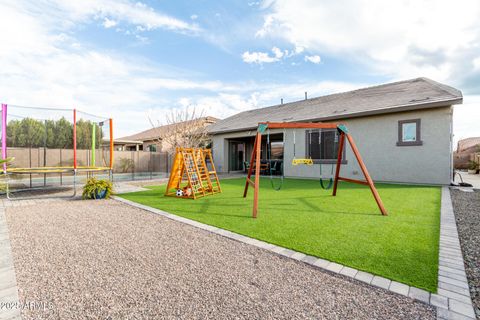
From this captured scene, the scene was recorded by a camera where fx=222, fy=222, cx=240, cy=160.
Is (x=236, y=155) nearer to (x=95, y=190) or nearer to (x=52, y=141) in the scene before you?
(x=52, y=141)

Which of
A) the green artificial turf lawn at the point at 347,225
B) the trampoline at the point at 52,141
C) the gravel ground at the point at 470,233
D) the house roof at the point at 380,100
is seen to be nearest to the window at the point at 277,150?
the house roof at the point at 380,100

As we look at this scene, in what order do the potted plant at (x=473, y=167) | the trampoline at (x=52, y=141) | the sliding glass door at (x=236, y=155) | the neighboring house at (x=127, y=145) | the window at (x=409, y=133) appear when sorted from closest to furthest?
the trampoline at (x=52, y=141) < the window at (x=409, y=133) < the potted plant at (x=473, y=167) < the sliding glass door at (x=236, y=155) < the neighboring house at (x=127, y=145)

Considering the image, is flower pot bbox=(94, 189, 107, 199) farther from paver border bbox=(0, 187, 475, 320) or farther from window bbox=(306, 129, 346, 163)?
window bbox=(306, 129, 346, 163)

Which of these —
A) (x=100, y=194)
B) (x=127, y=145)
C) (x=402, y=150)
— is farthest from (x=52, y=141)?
(x=127, y=145)

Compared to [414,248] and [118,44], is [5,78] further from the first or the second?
[414,248]

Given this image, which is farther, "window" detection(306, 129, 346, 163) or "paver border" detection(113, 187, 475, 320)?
"window" detection(306, 129, 346, 163)

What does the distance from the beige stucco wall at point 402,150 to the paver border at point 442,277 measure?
6.34 meters

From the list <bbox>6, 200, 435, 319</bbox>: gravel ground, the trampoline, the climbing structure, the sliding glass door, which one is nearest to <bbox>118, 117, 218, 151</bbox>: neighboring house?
the sliding glass door

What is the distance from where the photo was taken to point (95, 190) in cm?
691

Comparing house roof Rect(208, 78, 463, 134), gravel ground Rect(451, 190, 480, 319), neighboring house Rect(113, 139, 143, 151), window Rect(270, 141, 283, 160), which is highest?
house roof Rect(208, 78, 463, 134)

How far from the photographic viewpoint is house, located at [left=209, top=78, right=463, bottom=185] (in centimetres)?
854

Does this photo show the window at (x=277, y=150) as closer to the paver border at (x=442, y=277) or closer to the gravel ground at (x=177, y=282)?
the paver border at (x=442, y=277)

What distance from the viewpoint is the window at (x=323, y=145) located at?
11.1 meters

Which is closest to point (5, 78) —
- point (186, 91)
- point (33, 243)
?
point (33, 243)
